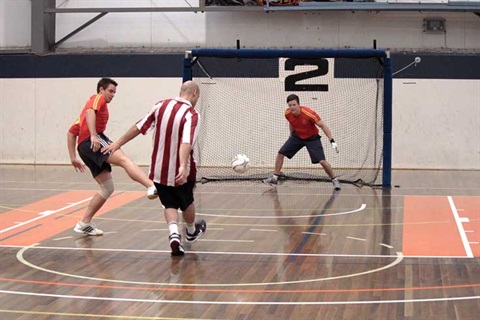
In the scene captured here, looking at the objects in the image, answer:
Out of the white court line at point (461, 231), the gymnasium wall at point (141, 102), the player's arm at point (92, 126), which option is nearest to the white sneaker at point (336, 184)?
the white court line at point (461, 231)

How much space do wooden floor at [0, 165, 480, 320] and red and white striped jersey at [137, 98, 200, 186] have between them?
1006mm

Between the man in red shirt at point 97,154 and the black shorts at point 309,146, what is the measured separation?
235 inches

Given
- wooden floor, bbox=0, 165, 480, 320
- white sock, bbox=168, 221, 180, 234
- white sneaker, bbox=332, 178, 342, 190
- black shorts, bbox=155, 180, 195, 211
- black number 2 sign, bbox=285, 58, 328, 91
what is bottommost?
wooden floor, bbox=0, 165, 480, 320

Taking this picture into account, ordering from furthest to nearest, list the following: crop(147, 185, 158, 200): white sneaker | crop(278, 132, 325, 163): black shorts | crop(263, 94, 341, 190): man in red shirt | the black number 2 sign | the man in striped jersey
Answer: the black number 2 sign → crop(278, 132, 325, 163): black shorts → crop(263, 94, 341, 190): man in red shirt → crop(147, 185, 158, 200): white sneaker → the man in striped jersey

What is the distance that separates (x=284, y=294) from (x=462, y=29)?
46.8ft

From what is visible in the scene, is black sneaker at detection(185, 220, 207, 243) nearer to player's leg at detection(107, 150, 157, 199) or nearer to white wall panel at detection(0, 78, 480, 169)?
player's leg at detection(107, 150, 157, 199)

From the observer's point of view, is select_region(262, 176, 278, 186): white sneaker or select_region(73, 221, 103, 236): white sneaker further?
select_region(262, 176, 278, 186): white sneaker

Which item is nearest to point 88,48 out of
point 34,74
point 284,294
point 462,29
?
point 34,74

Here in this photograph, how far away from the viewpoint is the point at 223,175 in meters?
18.5

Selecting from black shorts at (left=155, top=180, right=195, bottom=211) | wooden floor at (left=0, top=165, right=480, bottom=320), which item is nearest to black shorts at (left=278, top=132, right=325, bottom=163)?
wooden floor at (left=0, top=165, right=480, bottom=320)

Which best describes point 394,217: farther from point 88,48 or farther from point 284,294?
point 88,48

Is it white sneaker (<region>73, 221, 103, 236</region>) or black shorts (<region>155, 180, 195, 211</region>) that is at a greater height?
black shorts (<region>155, 180, 195, 211</region>)

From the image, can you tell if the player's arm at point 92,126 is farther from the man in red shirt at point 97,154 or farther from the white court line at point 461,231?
the white court line at point 461,231

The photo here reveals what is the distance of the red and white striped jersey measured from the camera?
979 centimetres
